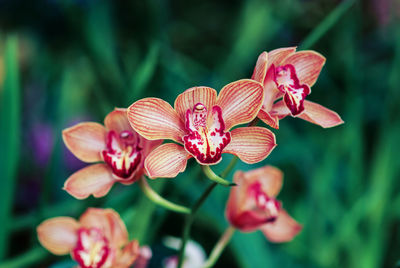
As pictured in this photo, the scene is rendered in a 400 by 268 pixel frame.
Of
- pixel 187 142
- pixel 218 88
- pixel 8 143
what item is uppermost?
pixel 187 142

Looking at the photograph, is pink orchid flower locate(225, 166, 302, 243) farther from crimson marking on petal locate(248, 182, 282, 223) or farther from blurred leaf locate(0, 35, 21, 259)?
blurred leaf locate(0, 35, 21, 259)

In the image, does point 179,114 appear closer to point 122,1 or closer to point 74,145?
point 74,145

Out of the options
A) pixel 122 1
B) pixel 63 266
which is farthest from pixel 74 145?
pixel 122 1

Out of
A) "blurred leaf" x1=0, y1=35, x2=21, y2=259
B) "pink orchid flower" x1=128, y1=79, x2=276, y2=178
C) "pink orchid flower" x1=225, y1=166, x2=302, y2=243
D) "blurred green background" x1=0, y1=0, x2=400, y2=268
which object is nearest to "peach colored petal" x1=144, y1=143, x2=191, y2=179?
"pink orchid flower" x1=128, y1=79, x2=276, y2=178

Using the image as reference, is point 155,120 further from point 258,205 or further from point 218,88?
point 218,88

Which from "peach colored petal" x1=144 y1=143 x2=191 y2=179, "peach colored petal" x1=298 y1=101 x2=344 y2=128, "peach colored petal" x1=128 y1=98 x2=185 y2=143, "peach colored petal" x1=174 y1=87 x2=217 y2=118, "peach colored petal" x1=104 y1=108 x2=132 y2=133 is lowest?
"peach colored petal" x1=104 y1=108 x2=132 y2=133

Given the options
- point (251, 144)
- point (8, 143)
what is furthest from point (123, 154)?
point (8, 143)
